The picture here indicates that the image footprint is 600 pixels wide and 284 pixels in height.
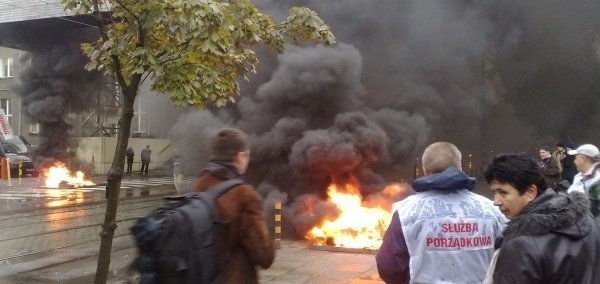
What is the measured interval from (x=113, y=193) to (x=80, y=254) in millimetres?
4477

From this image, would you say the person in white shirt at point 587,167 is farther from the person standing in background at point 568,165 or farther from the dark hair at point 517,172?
the dark hair at point 517,172

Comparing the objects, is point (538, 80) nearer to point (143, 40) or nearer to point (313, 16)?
point (313, 16)

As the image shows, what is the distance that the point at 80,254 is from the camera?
881 cm

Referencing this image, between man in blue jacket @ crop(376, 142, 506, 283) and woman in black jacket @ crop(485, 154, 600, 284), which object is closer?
woman in black jacket @ crop(485, 154, 600, 284)

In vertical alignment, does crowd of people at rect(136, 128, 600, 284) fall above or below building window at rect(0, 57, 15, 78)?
below

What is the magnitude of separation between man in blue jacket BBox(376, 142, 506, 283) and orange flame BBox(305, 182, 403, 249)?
6585 millimetres

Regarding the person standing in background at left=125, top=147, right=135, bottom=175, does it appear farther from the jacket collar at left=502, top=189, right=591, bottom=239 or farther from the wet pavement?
the jacket collar at left=502, top=189, right=591, bottom=239

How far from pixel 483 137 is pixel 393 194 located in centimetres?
1236

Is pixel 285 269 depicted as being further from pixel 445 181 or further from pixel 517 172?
pixel 517 172

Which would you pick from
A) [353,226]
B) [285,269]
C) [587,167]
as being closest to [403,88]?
[353,226]

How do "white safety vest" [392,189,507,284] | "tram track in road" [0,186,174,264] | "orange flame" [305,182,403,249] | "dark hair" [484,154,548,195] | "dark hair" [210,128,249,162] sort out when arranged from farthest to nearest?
"orange flame" [305,182,403,249], "tram track in road" [0,186,174,264], "dark hair" [210,128,249,162], "white safety vest" [392,189,507,284], "dark hair" [484,154,548,195]

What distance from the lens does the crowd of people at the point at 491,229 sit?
1.88 m

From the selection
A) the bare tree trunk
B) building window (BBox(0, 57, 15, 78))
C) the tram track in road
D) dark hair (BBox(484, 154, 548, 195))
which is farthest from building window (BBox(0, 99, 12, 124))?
dark hair (BBox(484, 154, 548, 195))

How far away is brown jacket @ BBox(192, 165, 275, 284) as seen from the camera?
262cm
